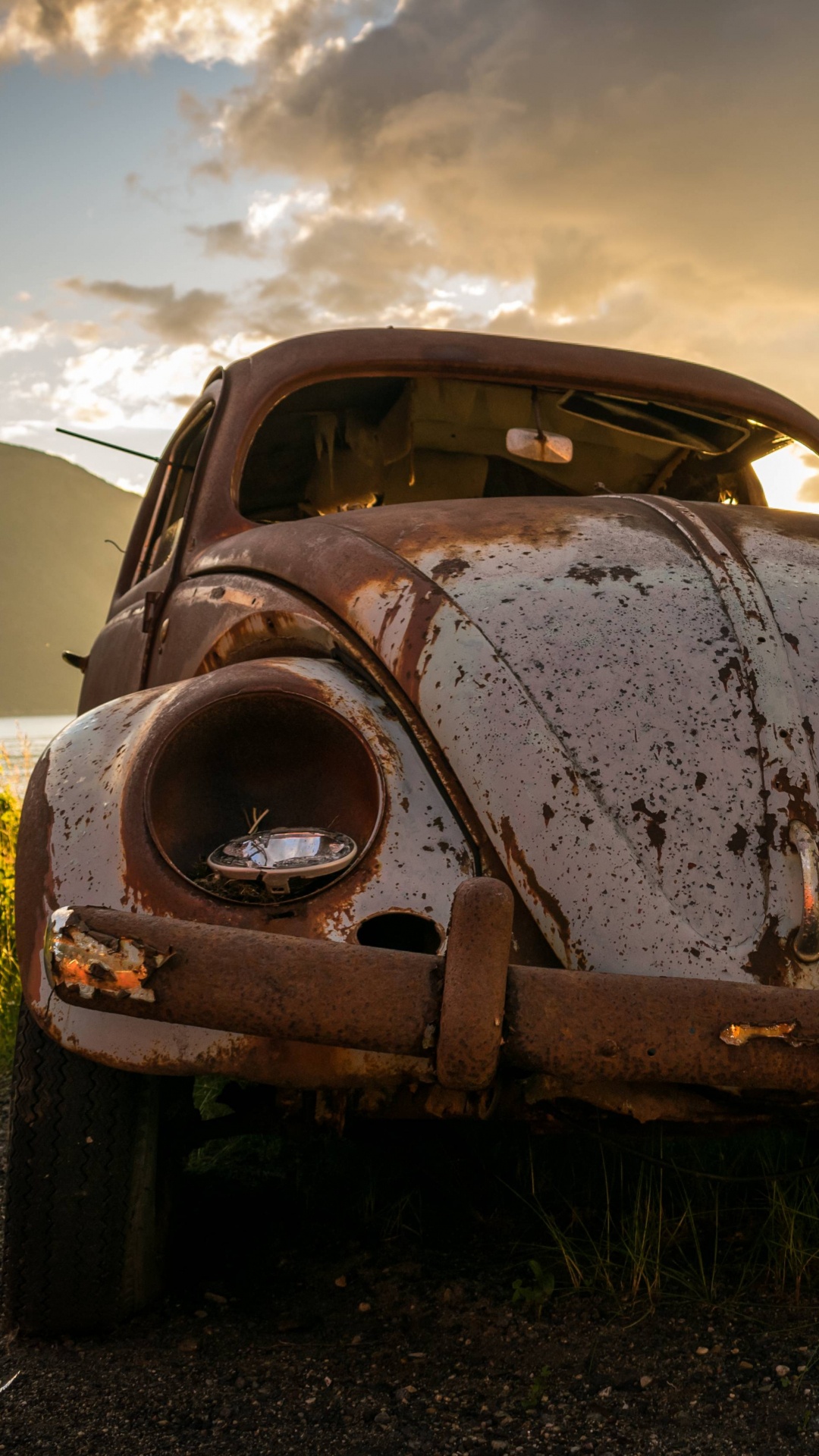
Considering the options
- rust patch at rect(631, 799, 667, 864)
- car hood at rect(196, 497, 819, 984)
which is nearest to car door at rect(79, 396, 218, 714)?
car hood at rect(196, 497, 819, 984)

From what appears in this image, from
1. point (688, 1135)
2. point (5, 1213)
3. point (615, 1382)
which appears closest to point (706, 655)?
point (688, 1135)

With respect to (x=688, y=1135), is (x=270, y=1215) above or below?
below

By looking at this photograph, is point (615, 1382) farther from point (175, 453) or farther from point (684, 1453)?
point (175, 453)

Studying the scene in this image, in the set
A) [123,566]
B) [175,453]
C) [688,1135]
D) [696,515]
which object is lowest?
[688,1135]

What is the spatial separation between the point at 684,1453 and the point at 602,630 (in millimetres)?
1235

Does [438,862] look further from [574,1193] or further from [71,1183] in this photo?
[574,1193]

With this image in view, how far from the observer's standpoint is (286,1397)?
5.82 ft

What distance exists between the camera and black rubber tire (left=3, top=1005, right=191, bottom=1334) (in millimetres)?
1859

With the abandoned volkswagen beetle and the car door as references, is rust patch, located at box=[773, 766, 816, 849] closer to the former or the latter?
the abandoned volkswagen beetle

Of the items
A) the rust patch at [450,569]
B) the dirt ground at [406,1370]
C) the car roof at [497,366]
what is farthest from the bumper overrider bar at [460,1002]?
the car roof at [497,366]

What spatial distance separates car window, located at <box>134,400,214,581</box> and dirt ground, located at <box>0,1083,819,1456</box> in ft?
7.59

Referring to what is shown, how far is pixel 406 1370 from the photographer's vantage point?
1858 millimetres

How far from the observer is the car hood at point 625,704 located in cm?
172

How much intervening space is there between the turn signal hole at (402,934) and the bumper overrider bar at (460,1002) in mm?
264
